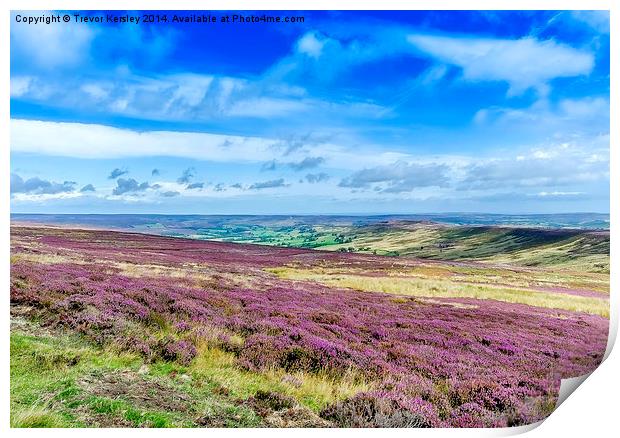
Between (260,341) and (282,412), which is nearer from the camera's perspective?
(282,412)

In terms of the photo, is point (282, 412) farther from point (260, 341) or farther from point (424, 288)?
point (424, 288)

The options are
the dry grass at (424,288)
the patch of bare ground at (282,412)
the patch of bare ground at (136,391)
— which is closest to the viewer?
the patch of bare ground at (136,391)

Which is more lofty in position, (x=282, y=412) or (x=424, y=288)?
(x=424, y=288)

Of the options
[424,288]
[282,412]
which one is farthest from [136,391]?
[424,288]

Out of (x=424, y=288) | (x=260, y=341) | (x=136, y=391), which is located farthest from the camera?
(x=424, y=288)

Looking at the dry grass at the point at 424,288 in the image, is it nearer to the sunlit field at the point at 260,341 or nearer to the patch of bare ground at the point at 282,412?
the sunlit field at the point at 260,341

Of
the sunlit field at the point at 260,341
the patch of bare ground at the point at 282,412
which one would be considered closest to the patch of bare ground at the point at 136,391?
the sunlit field at the point at 260,341

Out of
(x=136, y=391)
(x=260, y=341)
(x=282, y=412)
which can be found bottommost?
(x=282, y=412)

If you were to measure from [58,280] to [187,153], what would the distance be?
4017 millimetres

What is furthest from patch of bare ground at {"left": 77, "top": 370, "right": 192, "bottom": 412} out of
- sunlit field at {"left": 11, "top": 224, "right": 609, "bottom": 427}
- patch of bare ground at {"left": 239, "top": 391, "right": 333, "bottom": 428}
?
patch of bare ground at {"left": 239, "top": 391, "right": 333, "bottom": 428}

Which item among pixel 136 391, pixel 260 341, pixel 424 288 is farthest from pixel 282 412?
pixel 424 288

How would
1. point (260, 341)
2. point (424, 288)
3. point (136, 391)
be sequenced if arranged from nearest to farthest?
point (136, 391) < point (260, 341) < point (424, 288)

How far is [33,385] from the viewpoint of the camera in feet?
23.3

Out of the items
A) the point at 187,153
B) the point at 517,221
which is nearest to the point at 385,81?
the point at 187,153
